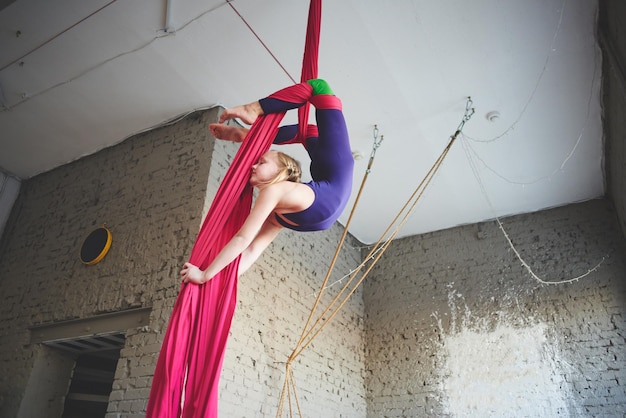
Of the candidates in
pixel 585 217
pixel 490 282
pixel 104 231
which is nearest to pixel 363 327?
pixel 490 282

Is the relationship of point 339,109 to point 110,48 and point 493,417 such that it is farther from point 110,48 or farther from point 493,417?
point 493,417

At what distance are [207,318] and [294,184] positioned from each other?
1.96 feet

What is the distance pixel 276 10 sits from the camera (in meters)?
3.43

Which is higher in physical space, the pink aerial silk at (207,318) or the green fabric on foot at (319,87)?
the green fabric on foot at (319,87)

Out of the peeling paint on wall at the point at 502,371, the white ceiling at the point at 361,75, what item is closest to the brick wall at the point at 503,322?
the peeling paint on wall at the point at 502,371

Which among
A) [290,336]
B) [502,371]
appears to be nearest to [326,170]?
[290,336]

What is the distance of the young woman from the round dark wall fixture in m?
2.51

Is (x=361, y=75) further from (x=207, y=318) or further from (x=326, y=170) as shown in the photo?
(x=207, y=318)

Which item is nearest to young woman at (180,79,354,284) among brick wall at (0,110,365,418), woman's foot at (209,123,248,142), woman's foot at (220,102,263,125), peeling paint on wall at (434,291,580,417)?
woman's foot at (220,102,263,125)

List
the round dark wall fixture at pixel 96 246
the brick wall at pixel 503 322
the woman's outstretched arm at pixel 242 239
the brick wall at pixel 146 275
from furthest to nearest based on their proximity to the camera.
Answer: the brick wall at pixel 503 322, the round dark wall fixture at pixel 96 246, the brick wall at pixel 146 275, the woman's outstretched arm at pixel 242 239

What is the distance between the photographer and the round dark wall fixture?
413 cm

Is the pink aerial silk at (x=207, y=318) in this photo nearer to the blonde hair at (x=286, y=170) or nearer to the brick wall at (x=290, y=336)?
the blonde hair at (x=286, y=170)

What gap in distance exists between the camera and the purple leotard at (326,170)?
1.96 m

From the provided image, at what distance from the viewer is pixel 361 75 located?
3959 mm
